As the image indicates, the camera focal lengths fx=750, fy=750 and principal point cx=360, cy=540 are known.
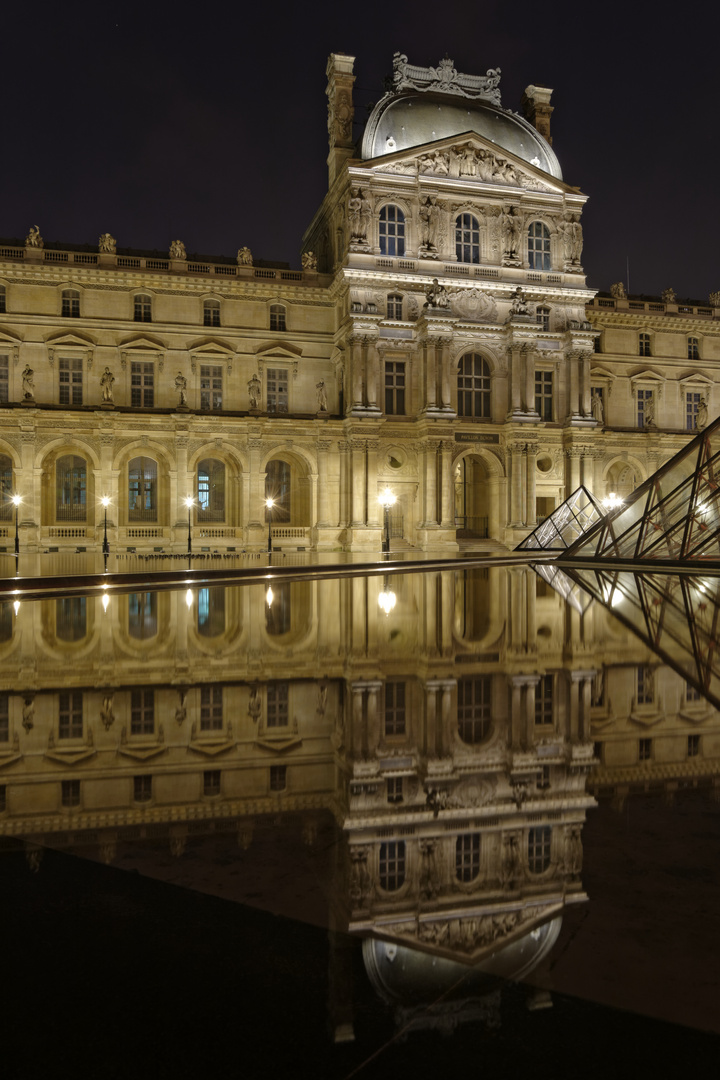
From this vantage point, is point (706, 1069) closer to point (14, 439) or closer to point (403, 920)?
point (403, 920)

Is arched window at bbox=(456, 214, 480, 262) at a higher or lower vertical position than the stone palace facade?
higher

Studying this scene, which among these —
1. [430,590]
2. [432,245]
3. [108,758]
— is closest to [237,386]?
[432,245]

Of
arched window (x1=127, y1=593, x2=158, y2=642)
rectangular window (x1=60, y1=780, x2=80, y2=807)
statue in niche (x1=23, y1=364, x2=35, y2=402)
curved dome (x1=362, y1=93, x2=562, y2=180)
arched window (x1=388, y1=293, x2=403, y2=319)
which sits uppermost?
curved dome (x1=362, y1=93, x2=562, y2=180)

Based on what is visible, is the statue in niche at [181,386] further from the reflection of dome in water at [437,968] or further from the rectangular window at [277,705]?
the reflection of dome in water at [437,968]

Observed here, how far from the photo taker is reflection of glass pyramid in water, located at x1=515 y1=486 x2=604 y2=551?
34.4 meters

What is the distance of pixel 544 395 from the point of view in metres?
42.8

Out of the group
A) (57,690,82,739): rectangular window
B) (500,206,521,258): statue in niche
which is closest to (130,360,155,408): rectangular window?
(500,206,521,258): statue in niche

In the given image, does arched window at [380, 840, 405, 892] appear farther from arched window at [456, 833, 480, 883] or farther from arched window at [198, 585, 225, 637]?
arched window at [198, 585, 225, 637]

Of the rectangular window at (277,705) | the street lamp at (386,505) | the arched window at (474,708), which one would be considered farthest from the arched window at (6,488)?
the arched window at (474,708)

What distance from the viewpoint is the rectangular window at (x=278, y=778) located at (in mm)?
3611

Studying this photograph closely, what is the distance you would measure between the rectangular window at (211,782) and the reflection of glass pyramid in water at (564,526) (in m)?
31.5

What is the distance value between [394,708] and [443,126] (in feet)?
148

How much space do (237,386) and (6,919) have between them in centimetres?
4151

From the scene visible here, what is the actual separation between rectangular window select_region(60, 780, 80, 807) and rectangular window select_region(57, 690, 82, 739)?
942 millimetres
